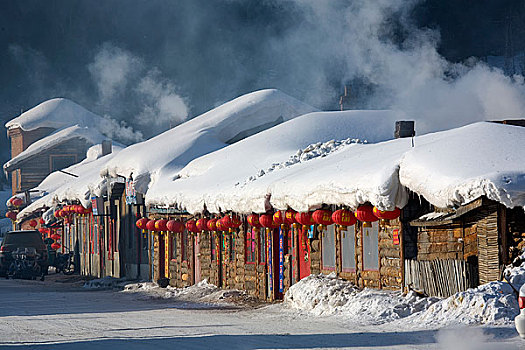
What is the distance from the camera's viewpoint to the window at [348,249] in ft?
62.4

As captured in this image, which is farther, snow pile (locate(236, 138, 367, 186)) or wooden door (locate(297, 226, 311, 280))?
snow pile (locate(236, 138, 367, 186))

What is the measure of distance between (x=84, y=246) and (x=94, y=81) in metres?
65.7

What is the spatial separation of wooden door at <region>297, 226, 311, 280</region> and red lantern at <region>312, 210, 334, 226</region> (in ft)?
7.38

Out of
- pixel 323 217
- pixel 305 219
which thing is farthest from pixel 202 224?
pixel 323 217

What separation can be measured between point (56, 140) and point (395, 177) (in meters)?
49.8

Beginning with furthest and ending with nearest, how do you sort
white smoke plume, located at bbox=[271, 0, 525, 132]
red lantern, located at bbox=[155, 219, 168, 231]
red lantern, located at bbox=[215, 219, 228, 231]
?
white smoke plume, located at bbox=[271, 0, 525, 132] < red lantern, located at bbox=[155, 219, 168, 231] < red lantern, located at bbox=[215, 219, 228, 231]

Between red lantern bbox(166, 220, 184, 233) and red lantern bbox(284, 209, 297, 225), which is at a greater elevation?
red lantern bbox(284, 209, 297, 225)

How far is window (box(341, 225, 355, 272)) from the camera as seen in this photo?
19.0 metres

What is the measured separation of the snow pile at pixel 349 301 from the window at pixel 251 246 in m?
3.75

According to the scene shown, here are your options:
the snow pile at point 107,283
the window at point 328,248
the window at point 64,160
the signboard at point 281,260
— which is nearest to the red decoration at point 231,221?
the signboard at point 281,260

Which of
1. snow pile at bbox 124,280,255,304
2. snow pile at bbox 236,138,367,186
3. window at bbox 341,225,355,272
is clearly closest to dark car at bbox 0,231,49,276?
snow pile at bbox 124,280,255,304

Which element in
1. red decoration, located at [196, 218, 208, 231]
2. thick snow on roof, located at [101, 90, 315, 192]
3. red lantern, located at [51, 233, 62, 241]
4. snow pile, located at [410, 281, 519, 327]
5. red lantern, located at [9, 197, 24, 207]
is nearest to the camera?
snow pile, located at [410, 281, 519, 327]

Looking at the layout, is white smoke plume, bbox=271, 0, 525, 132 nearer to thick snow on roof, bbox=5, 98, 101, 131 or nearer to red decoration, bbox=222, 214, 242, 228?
red decoration, bbox=222, 214, 242, 228

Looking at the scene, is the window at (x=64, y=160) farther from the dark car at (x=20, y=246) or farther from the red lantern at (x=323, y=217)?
the red lantern at (x=323, y=217)
